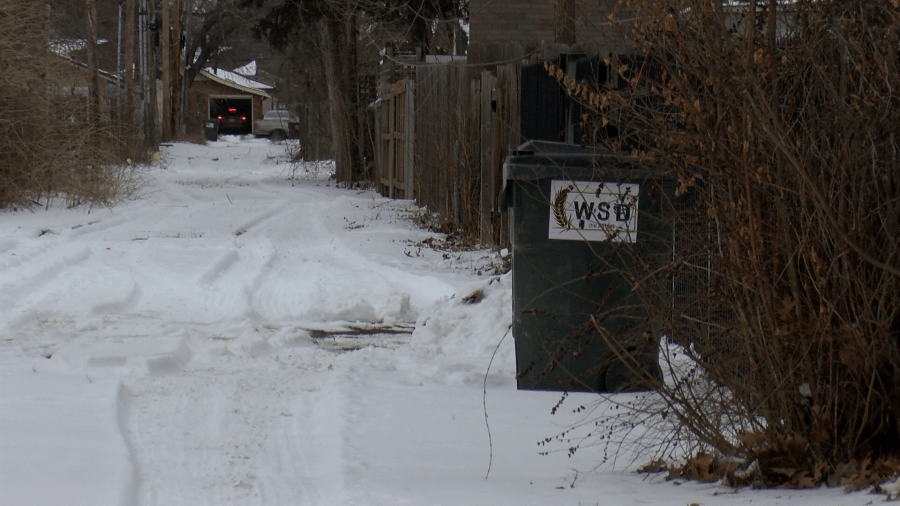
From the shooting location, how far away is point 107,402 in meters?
4.75

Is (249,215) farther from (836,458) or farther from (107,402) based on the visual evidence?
(836,458)

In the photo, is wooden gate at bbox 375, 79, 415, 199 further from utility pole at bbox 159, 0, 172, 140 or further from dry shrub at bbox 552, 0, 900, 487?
utility pole at bbox 159, 0, 172, 140

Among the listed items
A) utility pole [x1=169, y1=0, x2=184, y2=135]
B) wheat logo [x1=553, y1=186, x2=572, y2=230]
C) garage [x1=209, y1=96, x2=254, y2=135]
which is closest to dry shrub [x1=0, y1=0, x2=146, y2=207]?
wheat logo [x1=553, y1=186, x2=572, y2=230]

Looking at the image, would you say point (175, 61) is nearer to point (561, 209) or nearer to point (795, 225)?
point (561, 209)

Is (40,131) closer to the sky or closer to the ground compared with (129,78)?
closer to the ground

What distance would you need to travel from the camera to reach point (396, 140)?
63.3 ft

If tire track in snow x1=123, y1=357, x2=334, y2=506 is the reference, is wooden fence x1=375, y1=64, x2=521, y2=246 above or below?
above

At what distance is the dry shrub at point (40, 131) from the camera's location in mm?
14320

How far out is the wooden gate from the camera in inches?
696

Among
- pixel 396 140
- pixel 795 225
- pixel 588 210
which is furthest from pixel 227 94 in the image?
pixel 795 225

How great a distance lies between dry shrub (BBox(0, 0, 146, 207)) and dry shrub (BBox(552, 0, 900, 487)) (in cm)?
1287

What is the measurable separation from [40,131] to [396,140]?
678 cm

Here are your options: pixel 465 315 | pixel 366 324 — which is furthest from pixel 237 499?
pixel 366 324

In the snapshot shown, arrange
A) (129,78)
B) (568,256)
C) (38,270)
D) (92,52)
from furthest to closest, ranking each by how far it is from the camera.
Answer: (129,78) < (92,52) < (38,270) < (568,256)
